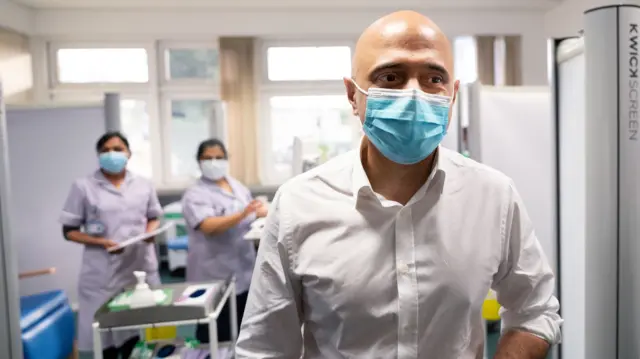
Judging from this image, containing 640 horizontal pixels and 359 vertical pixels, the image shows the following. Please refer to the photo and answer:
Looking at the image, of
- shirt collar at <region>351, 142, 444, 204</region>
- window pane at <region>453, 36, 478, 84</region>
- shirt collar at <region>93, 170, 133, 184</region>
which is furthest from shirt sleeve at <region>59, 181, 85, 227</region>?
window pane at <region>453, 36, 478, 84</region>

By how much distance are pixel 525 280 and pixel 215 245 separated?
2016mm

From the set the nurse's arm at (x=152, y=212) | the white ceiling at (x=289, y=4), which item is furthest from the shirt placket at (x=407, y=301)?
the white ceiling at (x=289, y=4)

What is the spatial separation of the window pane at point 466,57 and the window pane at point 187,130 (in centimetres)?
294

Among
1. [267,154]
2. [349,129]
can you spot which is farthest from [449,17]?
[267,154]

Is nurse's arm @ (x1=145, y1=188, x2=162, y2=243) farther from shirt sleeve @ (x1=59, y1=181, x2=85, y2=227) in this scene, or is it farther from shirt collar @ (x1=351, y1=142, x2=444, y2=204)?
shirt collar @ (x1=351, y1=142, x2=444, y2=204)

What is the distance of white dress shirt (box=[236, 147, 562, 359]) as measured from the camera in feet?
2.81

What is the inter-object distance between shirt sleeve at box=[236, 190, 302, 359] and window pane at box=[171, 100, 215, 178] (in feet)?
15.5

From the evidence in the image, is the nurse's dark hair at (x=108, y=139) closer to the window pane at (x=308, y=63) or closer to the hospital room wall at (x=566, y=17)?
the window pane at (x=308, y=63)

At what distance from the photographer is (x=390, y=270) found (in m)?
0.86

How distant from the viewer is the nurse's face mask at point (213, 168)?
9.09 feet

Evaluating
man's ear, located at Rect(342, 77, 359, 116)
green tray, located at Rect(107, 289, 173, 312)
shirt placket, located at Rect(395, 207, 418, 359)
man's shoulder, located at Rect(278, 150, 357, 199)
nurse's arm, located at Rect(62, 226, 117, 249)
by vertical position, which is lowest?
green tray, located at Rect(107, 289, 173, 312)

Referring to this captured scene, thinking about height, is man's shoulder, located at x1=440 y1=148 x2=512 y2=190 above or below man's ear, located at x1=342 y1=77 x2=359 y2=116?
below

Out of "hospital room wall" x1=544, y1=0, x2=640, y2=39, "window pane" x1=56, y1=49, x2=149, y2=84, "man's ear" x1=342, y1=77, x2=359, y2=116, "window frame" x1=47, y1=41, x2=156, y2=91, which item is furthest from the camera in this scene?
"window pane" x1=56, y1=49, x2=149, y2=84

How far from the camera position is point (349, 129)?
5.50 meters
